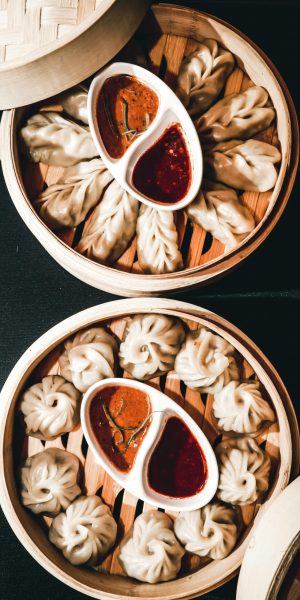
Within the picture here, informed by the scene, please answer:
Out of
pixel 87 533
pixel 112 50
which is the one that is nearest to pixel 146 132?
A: pixel 112 50

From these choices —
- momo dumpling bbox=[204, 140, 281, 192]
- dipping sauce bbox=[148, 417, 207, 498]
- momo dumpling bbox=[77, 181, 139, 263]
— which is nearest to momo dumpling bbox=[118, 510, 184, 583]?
dipping sauce bbox=[148, 417, 207, 498]

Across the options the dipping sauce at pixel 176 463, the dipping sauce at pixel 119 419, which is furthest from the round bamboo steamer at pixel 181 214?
the dipping sauce at pixel 176 463

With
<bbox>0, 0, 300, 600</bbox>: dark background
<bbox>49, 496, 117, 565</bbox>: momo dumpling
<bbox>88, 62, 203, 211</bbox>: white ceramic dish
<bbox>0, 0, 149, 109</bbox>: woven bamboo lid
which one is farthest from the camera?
<bbox>0, 0, 300, 600</bbox>: dark background

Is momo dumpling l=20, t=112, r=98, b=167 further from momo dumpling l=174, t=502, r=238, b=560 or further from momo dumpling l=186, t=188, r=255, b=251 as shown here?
momo dumpling l=174, t=502, r=238, b=560

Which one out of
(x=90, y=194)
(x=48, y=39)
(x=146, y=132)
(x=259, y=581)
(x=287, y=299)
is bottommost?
(x=259, y=581)

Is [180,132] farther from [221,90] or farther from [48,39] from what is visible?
[48,39]

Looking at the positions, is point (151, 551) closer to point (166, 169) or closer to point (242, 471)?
point (242, 471)
